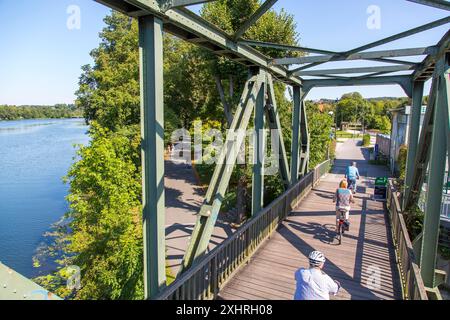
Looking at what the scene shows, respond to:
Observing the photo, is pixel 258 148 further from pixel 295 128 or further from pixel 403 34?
pixel 295 128

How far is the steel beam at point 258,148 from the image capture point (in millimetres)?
6254

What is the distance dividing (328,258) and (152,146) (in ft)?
14.1

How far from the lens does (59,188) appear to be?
2855 centimetres

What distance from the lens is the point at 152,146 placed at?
3.24m

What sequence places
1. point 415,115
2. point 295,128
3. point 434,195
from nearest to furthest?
point 434,195 → point 415,115 → point 295,128

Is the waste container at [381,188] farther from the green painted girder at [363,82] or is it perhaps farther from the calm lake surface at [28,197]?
the calm lake surface at [28,197]

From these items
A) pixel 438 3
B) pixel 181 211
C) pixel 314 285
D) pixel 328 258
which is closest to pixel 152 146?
pixel 314 285

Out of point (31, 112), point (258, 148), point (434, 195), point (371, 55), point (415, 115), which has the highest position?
point (31, 112)

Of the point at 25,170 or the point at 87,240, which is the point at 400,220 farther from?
the point at 25,170

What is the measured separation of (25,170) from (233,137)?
36.0 m

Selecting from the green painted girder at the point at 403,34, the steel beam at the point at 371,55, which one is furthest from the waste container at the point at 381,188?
the green painted girder at the point at 403,34

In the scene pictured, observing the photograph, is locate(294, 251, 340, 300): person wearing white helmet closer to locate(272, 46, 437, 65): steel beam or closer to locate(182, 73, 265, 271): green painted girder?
locate(182, 73, 265, 271): green painted girder

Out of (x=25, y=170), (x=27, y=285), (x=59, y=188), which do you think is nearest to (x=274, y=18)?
(x=27, y=285)

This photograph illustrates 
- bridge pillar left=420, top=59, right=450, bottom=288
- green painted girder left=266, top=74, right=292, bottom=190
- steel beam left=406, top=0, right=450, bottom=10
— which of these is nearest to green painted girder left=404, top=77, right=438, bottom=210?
bridge pillar left=420, top=59, right=450, bottom=288
